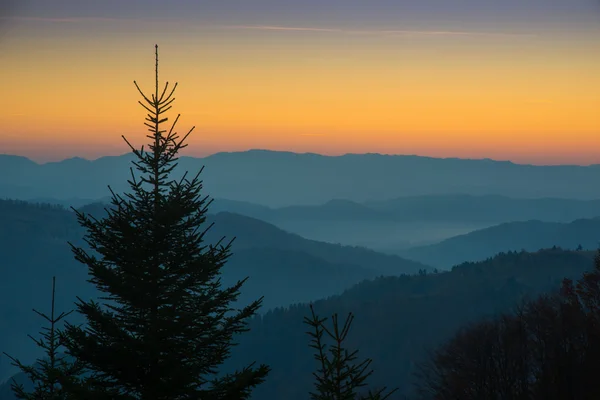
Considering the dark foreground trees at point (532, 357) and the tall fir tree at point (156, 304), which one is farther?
the dark foreground trees at point (532, 357)

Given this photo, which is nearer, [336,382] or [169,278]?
[336,382]

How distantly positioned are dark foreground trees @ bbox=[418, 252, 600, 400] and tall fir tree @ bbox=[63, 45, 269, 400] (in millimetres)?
23571

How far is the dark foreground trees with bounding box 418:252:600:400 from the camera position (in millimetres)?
35375

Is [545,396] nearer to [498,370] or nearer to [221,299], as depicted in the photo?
[498,370]

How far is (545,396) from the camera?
117ft

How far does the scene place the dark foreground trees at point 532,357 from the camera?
35375mm

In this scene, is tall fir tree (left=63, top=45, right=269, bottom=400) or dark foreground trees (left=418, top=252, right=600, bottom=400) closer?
tall fir tree (left=63, top=45, right=269, bottom=400)

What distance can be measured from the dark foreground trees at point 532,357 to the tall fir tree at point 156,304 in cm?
2357

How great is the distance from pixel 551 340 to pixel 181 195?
3242 cm

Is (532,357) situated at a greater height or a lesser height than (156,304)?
lesser

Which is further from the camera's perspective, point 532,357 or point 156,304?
point 532,357

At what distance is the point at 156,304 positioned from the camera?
15523mm

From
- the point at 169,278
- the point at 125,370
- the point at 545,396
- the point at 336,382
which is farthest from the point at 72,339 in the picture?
the point at 545,396

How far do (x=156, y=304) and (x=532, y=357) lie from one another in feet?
117
